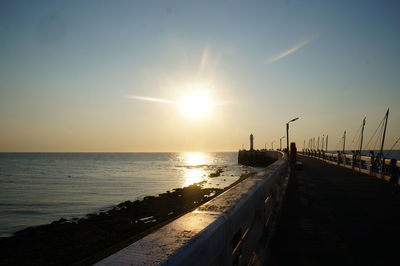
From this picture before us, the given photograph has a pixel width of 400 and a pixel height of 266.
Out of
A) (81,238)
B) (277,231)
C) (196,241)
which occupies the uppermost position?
(196,241)

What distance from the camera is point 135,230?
17.7 meters

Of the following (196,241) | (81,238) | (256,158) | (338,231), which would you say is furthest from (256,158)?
(196,241)

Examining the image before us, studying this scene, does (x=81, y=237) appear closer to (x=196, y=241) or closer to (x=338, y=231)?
(x=338, y=231)

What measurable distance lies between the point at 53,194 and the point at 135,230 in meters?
22.6

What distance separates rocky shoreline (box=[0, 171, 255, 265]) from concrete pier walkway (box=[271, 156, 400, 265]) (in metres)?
6.44

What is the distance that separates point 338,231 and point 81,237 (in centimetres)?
1413

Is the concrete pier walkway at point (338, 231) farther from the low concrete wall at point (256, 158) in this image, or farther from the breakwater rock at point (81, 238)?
the low concrete wall at point (256, 158)

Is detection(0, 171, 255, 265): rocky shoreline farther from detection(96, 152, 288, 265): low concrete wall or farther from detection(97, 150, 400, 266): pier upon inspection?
detection(96, 152, 288, 265): low concrete wall

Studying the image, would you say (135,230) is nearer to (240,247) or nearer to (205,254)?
(240,247)

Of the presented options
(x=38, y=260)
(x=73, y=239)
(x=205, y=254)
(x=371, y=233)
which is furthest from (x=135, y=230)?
(x=205, y=254)

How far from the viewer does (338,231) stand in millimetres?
6469

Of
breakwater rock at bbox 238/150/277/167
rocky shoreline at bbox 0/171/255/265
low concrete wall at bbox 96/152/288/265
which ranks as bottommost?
rocky shoreline at bbox 0/171/255/265

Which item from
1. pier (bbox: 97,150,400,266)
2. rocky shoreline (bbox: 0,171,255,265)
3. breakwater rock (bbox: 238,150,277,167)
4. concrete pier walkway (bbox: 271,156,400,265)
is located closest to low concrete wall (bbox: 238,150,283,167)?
breakwater rock (bbox: 238,150,277,167)

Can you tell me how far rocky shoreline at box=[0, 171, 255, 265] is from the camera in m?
12.9
